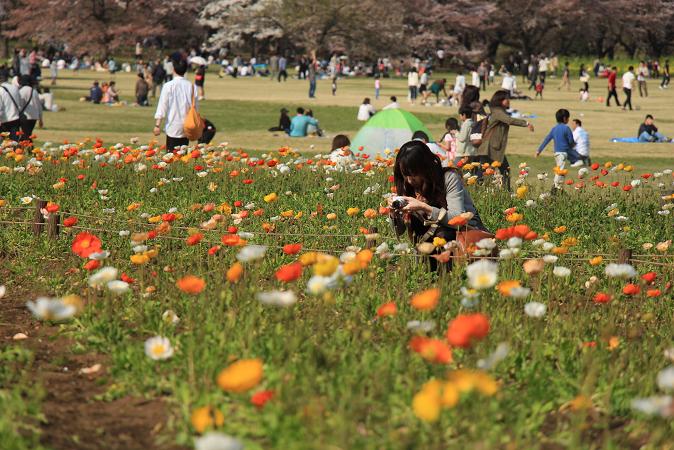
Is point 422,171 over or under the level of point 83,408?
over

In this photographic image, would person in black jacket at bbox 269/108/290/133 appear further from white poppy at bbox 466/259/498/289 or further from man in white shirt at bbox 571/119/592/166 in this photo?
white poppy at bbox 466/259/498/289

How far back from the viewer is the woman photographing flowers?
6594 mm

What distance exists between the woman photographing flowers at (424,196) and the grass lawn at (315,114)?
649 centimetres

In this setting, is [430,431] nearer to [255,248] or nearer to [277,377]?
[277,377]

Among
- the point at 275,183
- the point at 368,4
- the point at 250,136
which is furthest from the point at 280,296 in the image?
the point at 368,4

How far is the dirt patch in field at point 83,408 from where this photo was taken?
3.76 meters

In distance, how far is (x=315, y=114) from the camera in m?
30.4

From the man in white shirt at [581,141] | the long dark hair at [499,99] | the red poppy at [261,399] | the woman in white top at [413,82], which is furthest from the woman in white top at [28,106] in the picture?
the woman in white top at [413,82]

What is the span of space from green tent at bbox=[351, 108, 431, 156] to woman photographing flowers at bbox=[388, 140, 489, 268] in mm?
8196

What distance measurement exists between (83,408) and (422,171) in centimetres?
310

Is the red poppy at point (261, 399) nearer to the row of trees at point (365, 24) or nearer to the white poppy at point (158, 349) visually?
the white poppy at point (158, 349)

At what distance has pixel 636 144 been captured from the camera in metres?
22.0

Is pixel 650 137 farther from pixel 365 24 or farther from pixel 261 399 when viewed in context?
pixel 365 24

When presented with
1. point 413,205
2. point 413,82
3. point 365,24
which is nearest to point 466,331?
point 413,205
